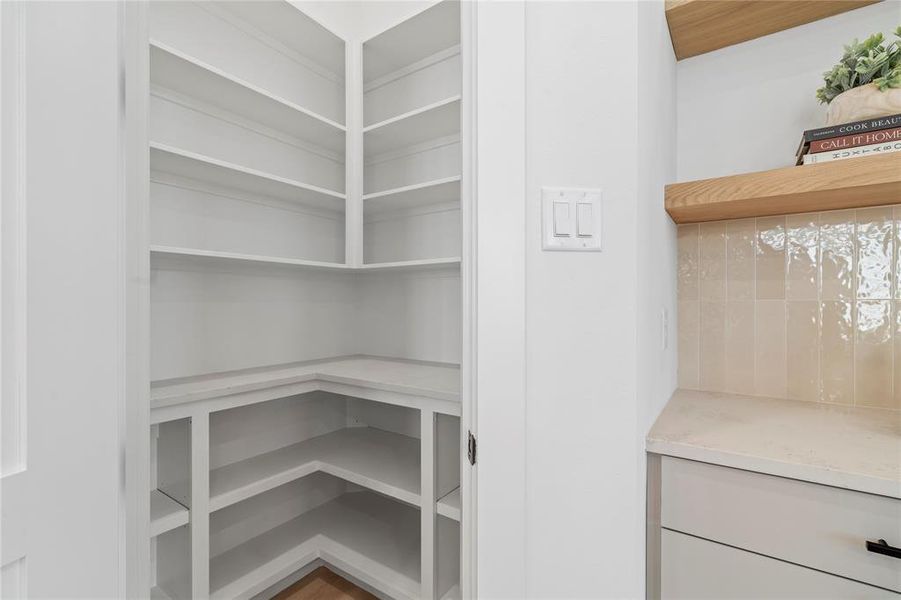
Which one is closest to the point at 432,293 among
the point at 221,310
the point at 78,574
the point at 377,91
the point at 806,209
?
the point at 221,310

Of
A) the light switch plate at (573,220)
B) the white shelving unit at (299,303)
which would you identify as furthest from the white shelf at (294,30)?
the light switch plate at (573,220)

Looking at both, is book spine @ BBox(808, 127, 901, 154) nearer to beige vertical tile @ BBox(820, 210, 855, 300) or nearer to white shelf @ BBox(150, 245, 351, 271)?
beige vertical tile @ BBox(820, 210, 855, 300)

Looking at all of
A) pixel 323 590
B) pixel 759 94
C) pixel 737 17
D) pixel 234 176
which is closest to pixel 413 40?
pixel 234 176

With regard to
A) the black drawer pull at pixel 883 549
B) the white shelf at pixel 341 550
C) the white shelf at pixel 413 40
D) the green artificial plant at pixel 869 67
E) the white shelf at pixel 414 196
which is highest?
the white shelf at pixel 413 40

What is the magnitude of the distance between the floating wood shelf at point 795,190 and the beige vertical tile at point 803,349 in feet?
0.97

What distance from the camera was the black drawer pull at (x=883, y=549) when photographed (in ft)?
2.26

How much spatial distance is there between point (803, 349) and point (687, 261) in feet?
1.36

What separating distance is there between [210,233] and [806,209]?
207cm

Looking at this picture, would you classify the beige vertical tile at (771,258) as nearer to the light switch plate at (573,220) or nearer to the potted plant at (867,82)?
the potted plant at (867,82)

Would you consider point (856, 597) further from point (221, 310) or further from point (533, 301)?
point (221, 310)

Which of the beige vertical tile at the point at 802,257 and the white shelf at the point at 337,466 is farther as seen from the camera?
A: the white shelf at the point at 337,466

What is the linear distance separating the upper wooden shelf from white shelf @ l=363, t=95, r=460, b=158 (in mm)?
751

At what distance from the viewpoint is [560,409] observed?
811 mm

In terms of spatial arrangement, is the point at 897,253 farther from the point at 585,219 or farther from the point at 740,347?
Answer: the point at 585,219
